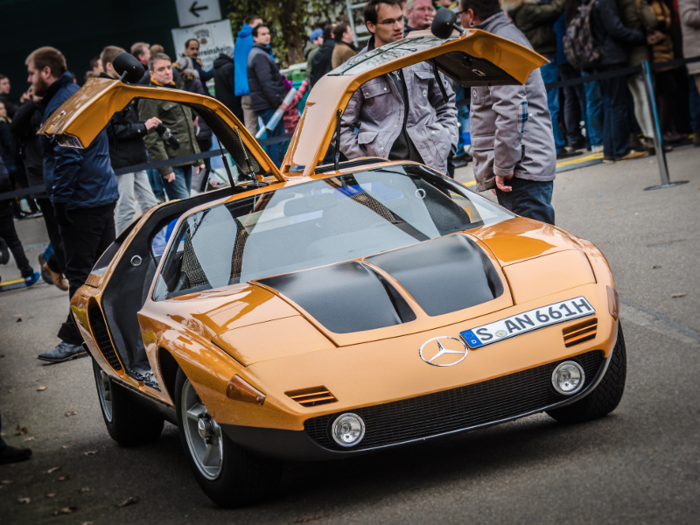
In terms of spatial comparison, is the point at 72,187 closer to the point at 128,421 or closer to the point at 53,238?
the point at 53,238

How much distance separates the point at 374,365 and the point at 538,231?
132cm

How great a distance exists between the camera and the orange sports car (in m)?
3.36

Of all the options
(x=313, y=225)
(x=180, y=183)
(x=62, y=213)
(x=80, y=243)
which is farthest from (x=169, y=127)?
(x=313, y=225)

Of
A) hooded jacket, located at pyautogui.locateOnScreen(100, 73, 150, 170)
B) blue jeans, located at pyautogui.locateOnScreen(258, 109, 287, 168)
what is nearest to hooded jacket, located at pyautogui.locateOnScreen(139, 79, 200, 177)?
hooded jacket, located at pyautogui.locateOnScreen(100, 73, 150, 170)

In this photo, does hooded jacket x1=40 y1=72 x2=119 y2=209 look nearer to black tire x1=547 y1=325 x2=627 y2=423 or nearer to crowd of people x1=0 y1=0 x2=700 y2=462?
crowd of people x1=0 y1=0 x2=700 y2=462

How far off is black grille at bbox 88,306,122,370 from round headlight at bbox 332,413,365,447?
199 centimetres

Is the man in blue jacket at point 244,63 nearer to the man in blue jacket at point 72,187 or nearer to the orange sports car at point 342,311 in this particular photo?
the man in blue jacket at point 72,187

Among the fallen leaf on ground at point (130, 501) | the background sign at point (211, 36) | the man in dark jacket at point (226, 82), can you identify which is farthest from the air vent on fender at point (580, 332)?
the background sign at point (211, 36)

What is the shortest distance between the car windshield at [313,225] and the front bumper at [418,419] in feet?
3.41

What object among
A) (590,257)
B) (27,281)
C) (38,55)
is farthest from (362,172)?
(27,281)

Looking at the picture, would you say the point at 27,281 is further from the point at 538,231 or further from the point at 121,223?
the point at 538,231

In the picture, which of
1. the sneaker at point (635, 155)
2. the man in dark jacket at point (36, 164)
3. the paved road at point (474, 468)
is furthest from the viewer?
the sneaker at point (635, 155)

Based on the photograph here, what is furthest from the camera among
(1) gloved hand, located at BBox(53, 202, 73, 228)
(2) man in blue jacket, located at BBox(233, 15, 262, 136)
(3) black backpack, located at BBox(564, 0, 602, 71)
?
(2) man in blue jacket, located at BBox(233, 15, 262, 136)

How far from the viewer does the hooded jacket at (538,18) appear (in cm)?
1284
